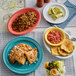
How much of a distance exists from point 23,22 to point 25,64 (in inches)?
20.0

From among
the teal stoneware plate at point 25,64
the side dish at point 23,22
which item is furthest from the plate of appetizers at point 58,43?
the side dish at point 23,22

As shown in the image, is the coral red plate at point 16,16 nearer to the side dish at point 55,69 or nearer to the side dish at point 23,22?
the side dish at point 23,22

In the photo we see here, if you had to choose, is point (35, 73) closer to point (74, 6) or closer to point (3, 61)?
point (3, 61)

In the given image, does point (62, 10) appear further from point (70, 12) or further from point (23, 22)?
point (23, 22)

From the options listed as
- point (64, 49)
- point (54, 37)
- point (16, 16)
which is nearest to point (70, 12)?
point (54, 37)

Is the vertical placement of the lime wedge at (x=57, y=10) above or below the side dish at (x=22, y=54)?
above

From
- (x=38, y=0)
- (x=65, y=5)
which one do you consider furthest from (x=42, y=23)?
(x=65, y=5)

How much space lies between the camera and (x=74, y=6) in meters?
2.07

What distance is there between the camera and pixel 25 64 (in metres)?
1.68

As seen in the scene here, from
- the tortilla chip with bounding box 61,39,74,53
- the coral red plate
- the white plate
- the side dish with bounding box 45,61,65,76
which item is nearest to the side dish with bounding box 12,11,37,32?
the coral red plate

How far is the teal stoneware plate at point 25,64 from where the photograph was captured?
5.38 ft

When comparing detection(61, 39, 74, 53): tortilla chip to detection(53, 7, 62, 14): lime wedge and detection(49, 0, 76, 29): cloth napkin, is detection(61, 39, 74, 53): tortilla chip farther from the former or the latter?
detection(53, 7, 62, 14): lime wedge

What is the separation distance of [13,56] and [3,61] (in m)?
0.15

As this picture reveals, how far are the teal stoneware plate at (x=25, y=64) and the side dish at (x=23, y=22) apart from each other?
0.13 metres
